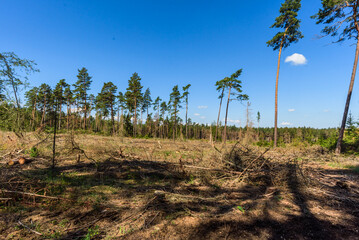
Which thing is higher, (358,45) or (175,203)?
(358,45)

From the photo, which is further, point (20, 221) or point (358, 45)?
point (358, 45)

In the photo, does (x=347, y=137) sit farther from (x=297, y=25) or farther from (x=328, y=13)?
(x=297, y=25)

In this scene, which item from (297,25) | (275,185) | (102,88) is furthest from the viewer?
(102,88)

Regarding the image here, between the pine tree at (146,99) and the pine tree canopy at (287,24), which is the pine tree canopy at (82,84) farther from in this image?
the pine tree canopy at (287,24)

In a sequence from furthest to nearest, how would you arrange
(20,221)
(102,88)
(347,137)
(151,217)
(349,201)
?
(102,88)
(347,137)
(349,201)
(151,217)
(20,221)

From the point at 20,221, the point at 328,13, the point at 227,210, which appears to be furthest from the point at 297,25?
the point at 20,221

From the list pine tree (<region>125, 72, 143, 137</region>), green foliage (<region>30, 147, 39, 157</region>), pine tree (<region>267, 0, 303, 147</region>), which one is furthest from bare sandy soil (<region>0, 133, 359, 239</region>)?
pine tree (<region>125, 72, 143, 137</region>)

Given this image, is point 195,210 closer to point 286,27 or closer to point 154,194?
point 154,194

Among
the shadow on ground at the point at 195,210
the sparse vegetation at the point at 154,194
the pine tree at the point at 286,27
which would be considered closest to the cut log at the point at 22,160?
the sparse vegetation at the point at 154,194

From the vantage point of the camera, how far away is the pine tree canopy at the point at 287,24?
14087mm

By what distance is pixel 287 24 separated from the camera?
581 inches

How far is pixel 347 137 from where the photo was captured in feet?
38.4

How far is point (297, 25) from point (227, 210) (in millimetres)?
18320

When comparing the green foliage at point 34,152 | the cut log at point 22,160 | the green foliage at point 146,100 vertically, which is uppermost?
the green foliage at point 146,100
